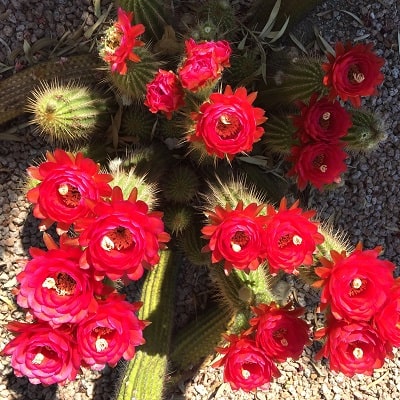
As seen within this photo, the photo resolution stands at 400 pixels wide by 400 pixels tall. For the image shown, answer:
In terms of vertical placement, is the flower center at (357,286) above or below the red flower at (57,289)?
above

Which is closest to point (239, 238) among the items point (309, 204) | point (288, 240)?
point (288, 240)

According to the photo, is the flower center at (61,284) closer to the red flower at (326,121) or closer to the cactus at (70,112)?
the cactus at (70,112)

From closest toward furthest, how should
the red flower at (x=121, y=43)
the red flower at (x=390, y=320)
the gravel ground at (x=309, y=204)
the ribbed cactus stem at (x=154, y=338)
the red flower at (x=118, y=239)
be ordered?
1. the red flower at (x=118, y=239)
2. the red flower at (x=390, y=320)
3. the red flower at (x=121, y=43)
4. the ribbed cactus stem at (x=154, y=338)
5. the gravel ground at (x=309, y=204)

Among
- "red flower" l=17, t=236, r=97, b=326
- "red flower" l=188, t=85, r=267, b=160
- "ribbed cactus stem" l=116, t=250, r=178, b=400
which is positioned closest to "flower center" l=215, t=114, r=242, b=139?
"red flower" l=188, t=85, r=267, b=160

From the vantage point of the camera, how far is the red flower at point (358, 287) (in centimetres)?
161

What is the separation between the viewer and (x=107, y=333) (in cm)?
163

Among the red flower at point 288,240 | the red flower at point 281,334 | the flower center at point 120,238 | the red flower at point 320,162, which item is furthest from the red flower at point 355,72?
the flower center at point 120,238

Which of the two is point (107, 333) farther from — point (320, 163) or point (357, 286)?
point (320, 163)

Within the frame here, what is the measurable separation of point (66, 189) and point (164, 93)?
0.45m

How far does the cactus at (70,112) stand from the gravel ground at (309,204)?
43 cm

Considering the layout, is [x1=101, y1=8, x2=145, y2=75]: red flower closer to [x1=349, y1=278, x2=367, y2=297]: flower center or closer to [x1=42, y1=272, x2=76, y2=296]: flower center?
[x1=42, y1=272, x2=76, y2=296]: flower center

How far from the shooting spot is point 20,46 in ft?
8.24

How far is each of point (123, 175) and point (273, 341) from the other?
2.39 feet

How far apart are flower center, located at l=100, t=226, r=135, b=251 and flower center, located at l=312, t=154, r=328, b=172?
717 millimetres
